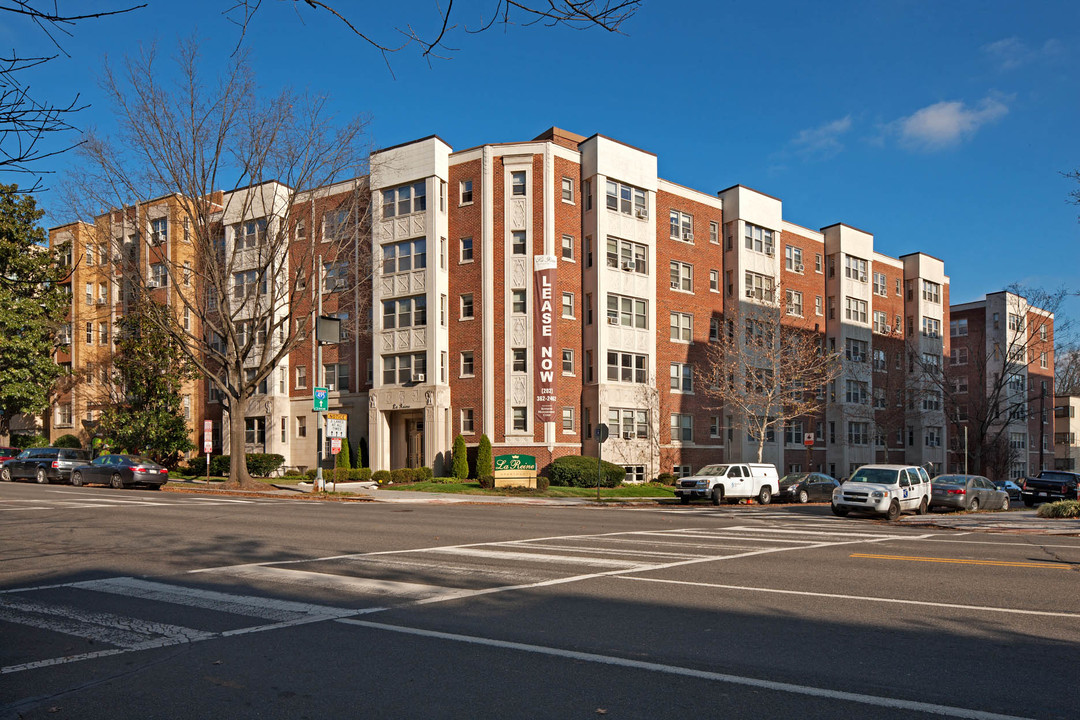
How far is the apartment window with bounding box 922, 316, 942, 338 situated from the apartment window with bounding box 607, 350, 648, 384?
32.0 metres

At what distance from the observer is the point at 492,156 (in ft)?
145

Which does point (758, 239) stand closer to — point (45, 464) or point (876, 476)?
point (876, 476)

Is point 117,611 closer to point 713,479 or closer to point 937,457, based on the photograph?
point 713,479

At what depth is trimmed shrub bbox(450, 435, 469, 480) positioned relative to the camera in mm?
41812

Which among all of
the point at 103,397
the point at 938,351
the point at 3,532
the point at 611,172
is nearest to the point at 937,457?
the point at 938,351

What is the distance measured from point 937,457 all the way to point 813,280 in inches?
787

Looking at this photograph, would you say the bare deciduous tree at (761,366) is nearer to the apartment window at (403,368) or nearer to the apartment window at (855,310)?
the apartment window at (855,310)

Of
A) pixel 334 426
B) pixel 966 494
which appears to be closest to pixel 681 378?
pixel 966 494

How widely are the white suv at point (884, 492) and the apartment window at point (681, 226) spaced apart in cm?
2485

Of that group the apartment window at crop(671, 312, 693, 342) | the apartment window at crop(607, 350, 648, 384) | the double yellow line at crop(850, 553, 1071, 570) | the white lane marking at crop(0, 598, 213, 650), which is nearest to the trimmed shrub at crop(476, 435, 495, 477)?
the apartment window at crop(607, 350, 648, 384)

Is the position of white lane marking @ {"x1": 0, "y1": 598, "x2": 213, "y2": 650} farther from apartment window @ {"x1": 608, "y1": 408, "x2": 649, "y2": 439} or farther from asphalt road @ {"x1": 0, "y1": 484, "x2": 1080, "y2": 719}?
apartment window @ {"x1": 608, "y1": 408, "x2": 649, "y2": 439}

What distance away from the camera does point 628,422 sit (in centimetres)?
4519

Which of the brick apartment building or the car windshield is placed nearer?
the car windshield

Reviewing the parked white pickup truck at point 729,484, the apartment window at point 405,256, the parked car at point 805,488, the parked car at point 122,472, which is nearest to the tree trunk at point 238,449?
the parked car at point 122,472
